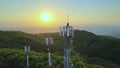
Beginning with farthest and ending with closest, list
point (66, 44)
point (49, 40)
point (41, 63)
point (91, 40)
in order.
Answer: point (91, 40)
point (41, 63)
point (49, 40)
point (66, 44)

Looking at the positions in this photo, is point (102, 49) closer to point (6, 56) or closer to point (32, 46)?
→ point (32, 46)

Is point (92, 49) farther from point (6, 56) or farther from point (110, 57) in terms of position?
point (6, 56)

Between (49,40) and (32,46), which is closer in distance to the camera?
(49,40)

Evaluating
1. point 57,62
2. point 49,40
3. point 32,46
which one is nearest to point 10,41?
point 32,46

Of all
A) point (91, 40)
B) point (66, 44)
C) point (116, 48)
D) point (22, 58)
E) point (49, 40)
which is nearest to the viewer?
point (66, 44)

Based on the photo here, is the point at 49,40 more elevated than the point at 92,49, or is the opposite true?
the point at 49,40

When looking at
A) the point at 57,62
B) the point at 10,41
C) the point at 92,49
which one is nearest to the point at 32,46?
the point at 10,41
